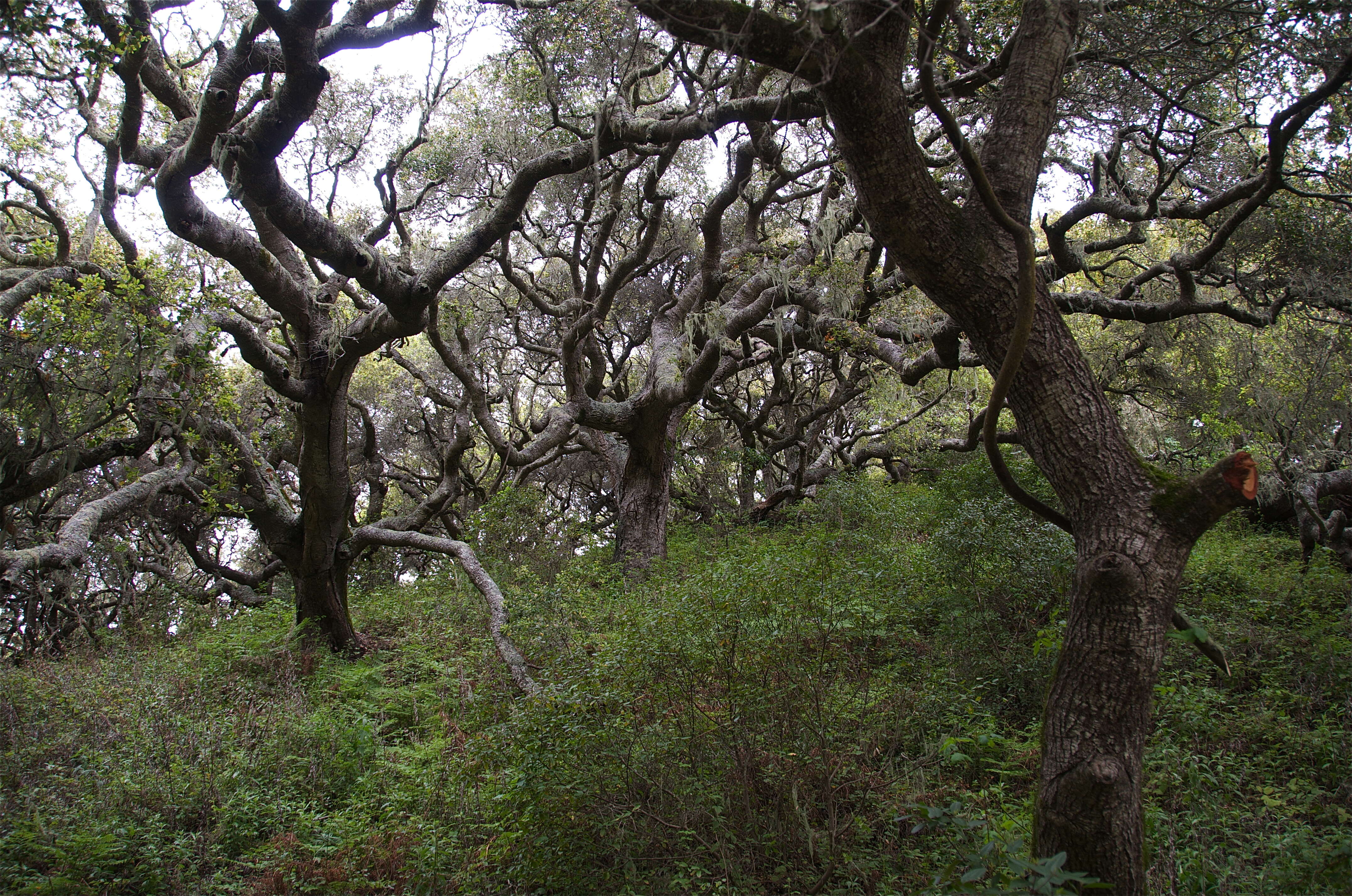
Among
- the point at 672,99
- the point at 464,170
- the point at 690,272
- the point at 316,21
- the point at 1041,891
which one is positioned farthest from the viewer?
the point at 690,272

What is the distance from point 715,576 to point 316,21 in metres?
4.37

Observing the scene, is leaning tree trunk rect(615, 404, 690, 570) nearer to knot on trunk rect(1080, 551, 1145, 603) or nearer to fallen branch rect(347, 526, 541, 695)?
fallen branch rect(347, 526, 541, 695)

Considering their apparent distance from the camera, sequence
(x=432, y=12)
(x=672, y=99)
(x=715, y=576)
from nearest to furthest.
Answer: (x=715, y=576) → (x=432, y=12) → (x=672, y=99)

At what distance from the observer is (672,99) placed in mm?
10609

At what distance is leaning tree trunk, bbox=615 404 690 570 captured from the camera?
1009 cm

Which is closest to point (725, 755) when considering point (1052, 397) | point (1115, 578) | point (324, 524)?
point (1115, 578)

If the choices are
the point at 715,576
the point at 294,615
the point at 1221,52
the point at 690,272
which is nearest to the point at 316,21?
the point at 715,576

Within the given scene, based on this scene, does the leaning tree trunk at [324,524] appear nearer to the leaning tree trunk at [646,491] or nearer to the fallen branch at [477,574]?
the fallen branch at [477,574]

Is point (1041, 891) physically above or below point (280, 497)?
below

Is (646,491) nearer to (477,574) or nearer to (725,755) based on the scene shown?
(477,574)

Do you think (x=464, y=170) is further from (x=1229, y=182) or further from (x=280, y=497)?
(x=1229, y=182)

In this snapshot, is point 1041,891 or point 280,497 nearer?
point 1041,891

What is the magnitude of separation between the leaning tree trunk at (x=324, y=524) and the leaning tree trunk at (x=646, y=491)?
3.62 m

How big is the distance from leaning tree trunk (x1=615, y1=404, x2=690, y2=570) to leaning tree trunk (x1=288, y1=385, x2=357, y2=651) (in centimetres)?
362
